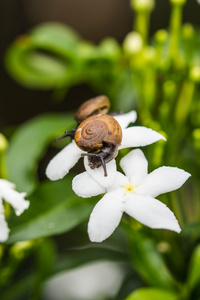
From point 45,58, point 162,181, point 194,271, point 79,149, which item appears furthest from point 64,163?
point 45,58

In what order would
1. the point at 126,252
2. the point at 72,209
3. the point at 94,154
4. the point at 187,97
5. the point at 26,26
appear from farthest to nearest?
1. the point at 26,26
2. the point at 126,252
3. the point at 187,97
4. the point at 72,209
5. the point at 94,154

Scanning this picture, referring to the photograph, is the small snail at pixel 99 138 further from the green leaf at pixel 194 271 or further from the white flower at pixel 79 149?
the green leaf at pixel 194 271

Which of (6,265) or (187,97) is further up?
(187,97)

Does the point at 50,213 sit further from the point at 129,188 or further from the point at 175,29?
the point at 175,29

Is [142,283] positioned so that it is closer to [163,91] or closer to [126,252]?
[126,252]

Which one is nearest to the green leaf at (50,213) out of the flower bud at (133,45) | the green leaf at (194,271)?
the green leaf at (194,271)

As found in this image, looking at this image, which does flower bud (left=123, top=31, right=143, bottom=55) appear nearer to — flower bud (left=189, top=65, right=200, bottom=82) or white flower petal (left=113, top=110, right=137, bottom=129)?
flower bud (left=189, top=65, right=200, bottom=82)

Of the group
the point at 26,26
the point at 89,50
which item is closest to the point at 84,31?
the point at 26,26
